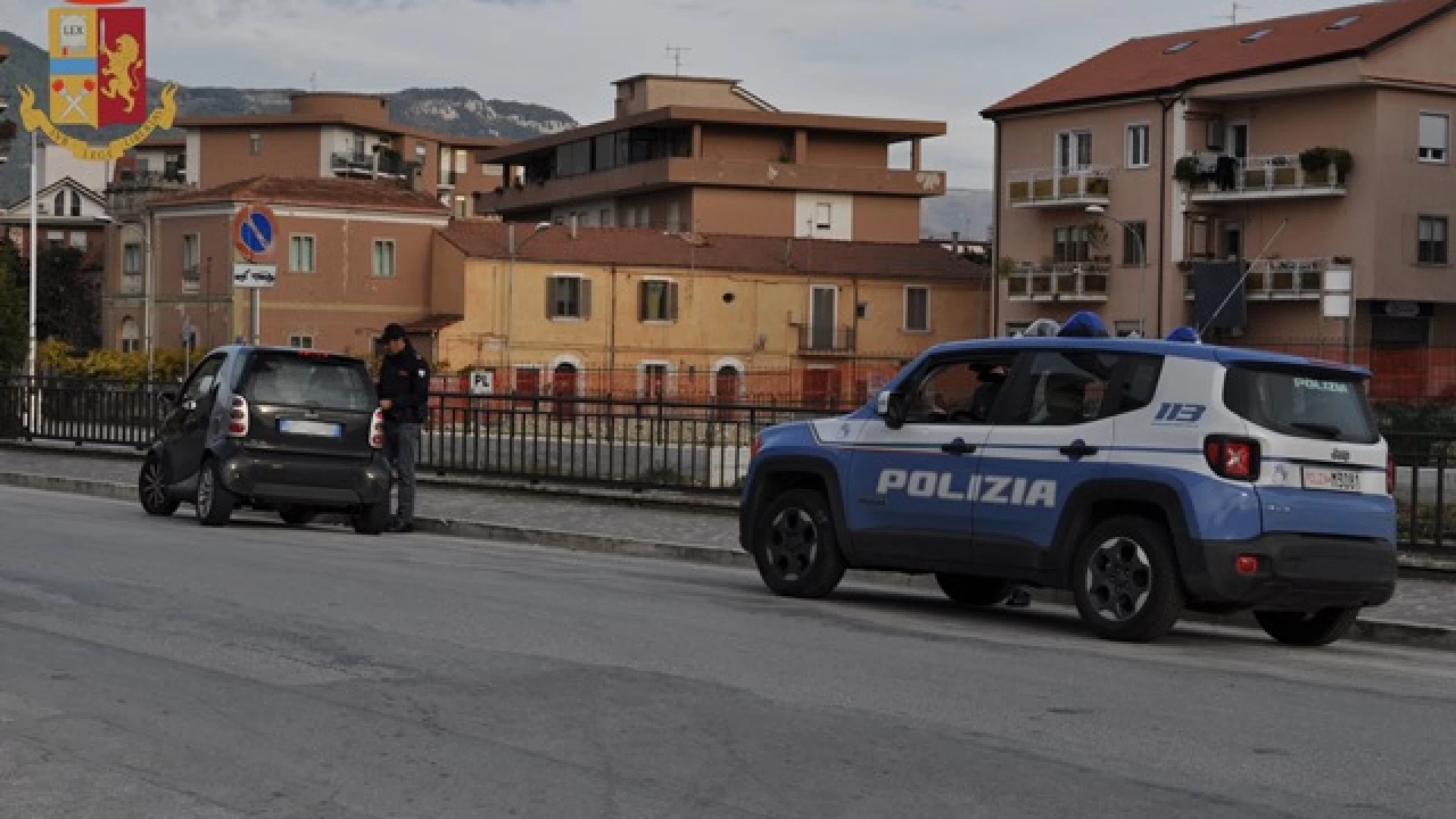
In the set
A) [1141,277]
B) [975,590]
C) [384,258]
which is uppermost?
[384,258]

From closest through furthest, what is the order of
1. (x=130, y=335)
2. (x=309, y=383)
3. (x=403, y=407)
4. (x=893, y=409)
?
(x=893, y=409) → (x=309, y=383) → (x=403, y=407) → (x=130, y=335)

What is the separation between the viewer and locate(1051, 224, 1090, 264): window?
253ft

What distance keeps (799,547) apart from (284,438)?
7.90 meters

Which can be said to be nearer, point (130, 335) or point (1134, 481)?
point (1134, 481)

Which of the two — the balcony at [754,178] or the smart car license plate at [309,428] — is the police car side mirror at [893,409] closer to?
the smart car license plate at [309,428]

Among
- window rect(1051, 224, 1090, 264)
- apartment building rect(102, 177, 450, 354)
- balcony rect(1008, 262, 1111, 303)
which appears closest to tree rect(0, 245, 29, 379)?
apartment building rect(102, 177, 450, 354)

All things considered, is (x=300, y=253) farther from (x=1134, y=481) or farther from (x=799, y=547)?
(x=1134, y=481)

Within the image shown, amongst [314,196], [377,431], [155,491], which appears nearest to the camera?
[377,431]

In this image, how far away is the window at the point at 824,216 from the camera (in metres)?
102

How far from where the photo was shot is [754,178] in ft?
329

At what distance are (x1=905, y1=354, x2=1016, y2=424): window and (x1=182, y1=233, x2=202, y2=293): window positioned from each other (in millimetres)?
76013

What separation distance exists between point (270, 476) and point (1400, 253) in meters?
52.7

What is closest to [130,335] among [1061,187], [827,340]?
[827,340]

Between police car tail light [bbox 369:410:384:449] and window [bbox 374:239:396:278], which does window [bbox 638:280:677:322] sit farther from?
police car tail light [bbox 369:410:384:449]
